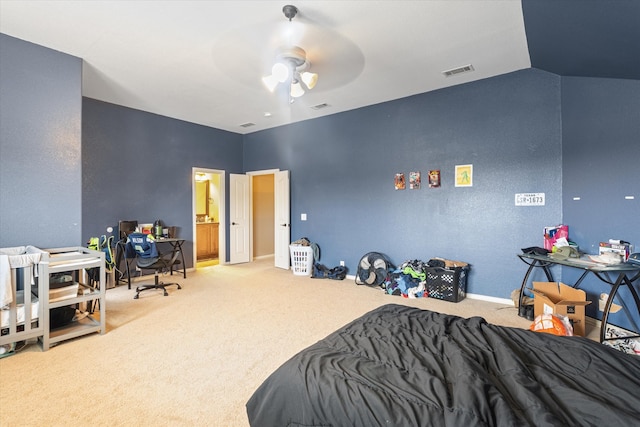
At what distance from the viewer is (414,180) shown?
4648mm

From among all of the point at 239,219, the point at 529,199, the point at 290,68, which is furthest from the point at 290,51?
the point at 239,219

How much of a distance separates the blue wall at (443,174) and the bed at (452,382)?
Answer: 8.80ft

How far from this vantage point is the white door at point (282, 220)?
20.2 feet

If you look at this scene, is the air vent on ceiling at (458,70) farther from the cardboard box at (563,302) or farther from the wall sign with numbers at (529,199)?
the cardboard box at (563,302)

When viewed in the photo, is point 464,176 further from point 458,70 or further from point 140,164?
point 140,164

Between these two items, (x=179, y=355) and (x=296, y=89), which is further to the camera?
(x=296, y=89)

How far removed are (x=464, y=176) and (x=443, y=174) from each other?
11.5 inches

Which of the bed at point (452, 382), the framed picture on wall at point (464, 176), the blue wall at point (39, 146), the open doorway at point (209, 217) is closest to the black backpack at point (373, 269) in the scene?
the framed picture on wall at point (464, 176)

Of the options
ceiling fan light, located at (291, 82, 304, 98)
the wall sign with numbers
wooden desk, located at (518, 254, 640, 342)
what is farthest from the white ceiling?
wooden desk, located at (518, 254, 640, 342)

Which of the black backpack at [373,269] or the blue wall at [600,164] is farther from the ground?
the blue wall at [600,164]

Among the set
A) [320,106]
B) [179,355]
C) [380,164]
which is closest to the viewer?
[179,355]

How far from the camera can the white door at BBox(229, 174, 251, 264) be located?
672cm

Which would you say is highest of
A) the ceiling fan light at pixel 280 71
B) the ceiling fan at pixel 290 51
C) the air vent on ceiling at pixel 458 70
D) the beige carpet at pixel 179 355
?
the air vent on ceiling at pixel 458 70

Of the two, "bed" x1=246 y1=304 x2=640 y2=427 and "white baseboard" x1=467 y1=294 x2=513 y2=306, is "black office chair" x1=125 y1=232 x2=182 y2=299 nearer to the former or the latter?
"bed" x1=246 y1=304 x2=640 y2=427
